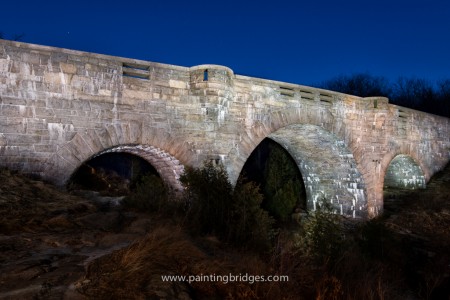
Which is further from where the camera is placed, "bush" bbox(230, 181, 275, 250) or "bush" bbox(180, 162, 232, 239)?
"bush" bbox(180, 162, 232, 239)

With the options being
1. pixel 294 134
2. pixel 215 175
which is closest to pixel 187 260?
pixel 215 175

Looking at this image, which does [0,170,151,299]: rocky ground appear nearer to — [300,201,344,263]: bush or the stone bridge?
the stone bridge

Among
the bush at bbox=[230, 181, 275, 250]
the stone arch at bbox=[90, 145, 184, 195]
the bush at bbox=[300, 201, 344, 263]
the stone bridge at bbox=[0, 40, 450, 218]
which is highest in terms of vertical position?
the stone bridge at bbox=[0, 40, 450, 218]

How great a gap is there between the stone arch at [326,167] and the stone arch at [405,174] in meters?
3.10

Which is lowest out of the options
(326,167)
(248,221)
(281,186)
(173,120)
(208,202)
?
(281,186)

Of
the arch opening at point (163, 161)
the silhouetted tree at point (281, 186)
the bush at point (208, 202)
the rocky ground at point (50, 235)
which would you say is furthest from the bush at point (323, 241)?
the silhouetted tree at point (281, 186)

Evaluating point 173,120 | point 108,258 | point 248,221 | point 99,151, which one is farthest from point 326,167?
point 108,258

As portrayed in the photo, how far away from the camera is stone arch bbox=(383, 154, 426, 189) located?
16.3 m

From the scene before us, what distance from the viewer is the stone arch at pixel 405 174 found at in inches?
642

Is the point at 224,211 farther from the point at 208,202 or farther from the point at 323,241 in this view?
the point at 323,241

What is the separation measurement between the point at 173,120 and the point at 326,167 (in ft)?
26.6

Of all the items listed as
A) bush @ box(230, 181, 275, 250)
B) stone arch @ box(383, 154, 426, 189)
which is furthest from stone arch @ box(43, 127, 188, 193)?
stone arch @ box(383, 154, 426, 189)

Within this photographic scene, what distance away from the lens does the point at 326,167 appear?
14492 mm

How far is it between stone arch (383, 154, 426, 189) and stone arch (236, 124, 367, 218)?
10.2ft
